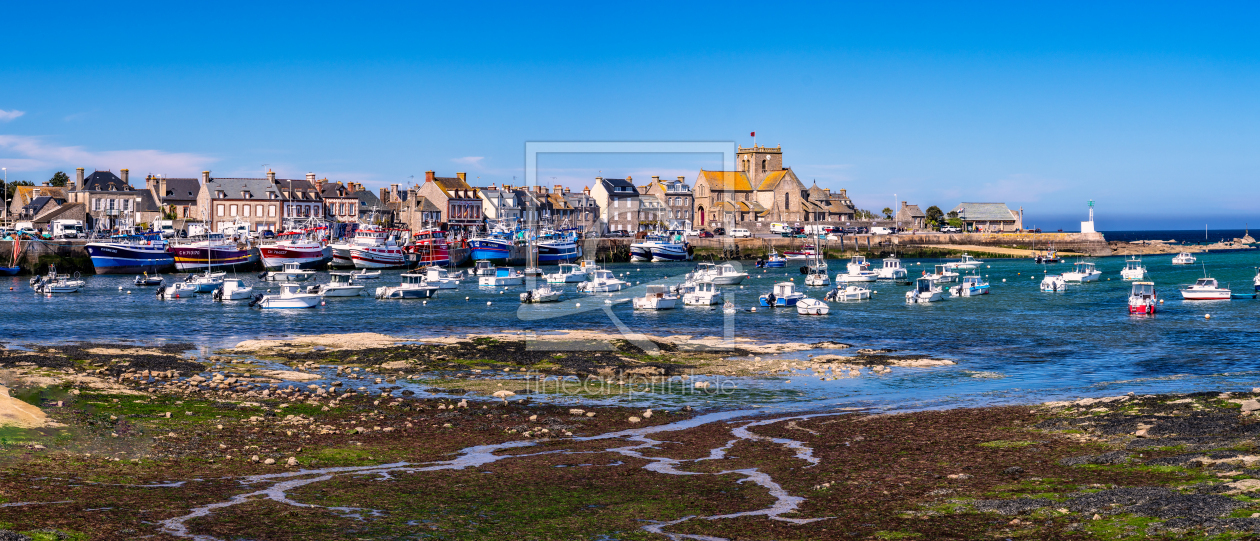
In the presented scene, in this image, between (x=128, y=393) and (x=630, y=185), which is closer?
(x=128, y=393)

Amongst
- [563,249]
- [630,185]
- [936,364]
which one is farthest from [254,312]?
[630,185]

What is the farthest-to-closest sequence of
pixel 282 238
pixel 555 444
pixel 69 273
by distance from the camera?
pixel 282 238 → pixel 69 273 → pixel 555 444

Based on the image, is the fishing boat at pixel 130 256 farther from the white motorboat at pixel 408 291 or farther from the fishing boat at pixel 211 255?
the white motorboat at pixel 408 291

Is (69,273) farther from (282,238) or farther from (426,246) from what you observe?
(426,246)

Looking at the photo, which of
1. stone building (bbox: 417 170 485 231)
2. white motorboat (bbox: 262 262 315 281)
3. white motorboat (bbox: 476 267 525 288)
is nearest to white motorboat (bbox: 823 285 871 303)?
white motorboat (bbox: 476 267 525 288)

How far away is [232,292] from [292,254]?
1829 inches

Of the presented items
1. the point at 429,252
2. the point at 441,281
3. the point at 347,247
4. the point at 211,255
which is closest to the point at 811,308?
the point at 441,281

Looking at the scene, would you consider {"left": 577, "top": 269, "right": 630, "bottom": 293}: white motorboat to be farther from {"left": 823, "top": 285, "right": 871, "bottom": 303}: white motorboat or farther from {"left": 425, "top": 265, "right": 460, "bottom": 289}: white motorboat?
{"left": 823, "top": 285, "right": 871, "bottom": 303}: white motorboat

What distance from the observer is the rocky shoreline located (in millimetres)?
20031

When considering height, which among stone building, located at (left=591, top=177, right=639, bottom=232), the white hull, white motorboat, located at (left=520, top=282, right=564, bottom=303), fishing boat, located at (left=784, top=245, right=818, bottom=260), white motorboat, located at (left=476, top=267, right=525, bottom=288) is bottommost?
the white hull

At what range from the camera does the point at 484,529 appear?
66.3 ft

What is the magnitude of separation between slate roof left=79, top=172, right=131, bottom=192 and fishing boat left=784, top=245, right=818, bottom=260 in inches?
4165

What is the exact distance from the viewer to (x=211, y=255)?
409 feet

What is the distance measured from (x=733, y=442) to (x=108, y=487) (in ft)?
51.2
